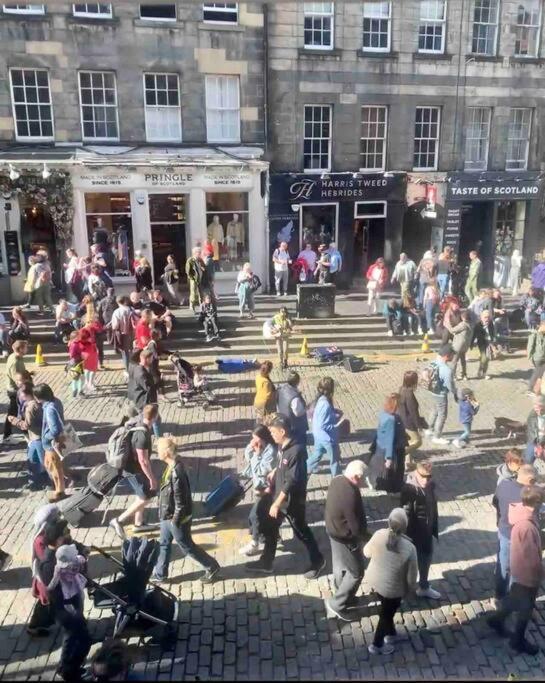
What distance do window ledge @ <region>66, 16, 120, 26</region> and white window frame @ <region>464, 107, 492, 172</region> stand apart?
39.1 ft

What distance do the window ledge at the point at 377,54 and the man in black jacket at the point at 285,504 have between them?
16.5 metres

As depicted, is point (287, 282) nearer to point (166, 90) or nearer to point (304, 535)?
point (166, 90)

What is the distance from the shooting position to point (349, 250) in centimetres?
2114

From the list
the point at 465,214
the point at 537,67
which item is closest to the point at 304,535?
the point at 465,214

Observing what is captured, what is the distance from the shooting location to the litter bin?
17.2 metres

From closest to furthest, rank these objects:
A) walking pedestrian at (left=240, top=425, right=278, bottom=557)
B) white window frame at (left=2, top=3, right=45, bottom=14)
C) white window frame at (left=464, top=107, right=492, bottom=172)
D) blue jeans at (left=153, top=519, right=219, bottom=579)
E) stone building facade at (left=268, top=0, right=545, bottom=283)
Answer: blue jeans at (left=153, top=519, right=219, bottom=579)
walking pedestrian at (left=240, top=425, right=278, bottom=557)
white window frame at (left=2, top=3, right=45, bottom=14)
stone building facade at (left=268, top=0, right=545, bottom=283)
white window frame at (left=464, top=107, right=492, bottom=172)

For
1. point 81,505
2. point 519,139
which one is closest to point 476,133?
point 519,139

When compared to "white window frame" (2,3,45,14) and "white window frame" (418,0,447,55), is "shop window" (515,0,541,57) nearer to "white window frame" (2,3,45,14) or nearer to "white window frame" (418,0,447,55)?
"white window frame" (418,0,447,55)

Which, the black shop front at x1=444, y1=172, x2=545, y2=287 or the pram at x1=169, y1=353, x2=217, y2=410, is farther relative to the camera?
the black shop front at x1=444, y1=172, x2=545, y2=287

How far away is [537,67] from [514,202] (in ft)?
15.1

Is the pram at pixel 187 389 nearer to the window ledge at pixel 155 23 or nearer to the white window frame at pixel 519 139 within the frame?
the window ledge at pixel 155 23

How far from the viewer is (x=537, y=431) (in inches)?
342

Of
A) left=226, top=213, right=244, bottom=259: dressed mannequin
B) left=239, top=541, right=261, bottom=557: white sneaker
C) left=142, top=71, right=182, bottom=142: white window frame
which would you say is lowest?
left=239, top=541, right=261, bottom=557: white sneaker

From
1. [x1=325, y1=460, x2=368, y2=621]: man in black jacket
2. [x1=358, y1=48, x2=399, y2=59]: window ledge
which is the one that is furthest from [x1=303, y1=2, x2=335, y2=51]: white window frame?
[x1=325, y1=460, x2=368, y2=621]: man in black jacket
